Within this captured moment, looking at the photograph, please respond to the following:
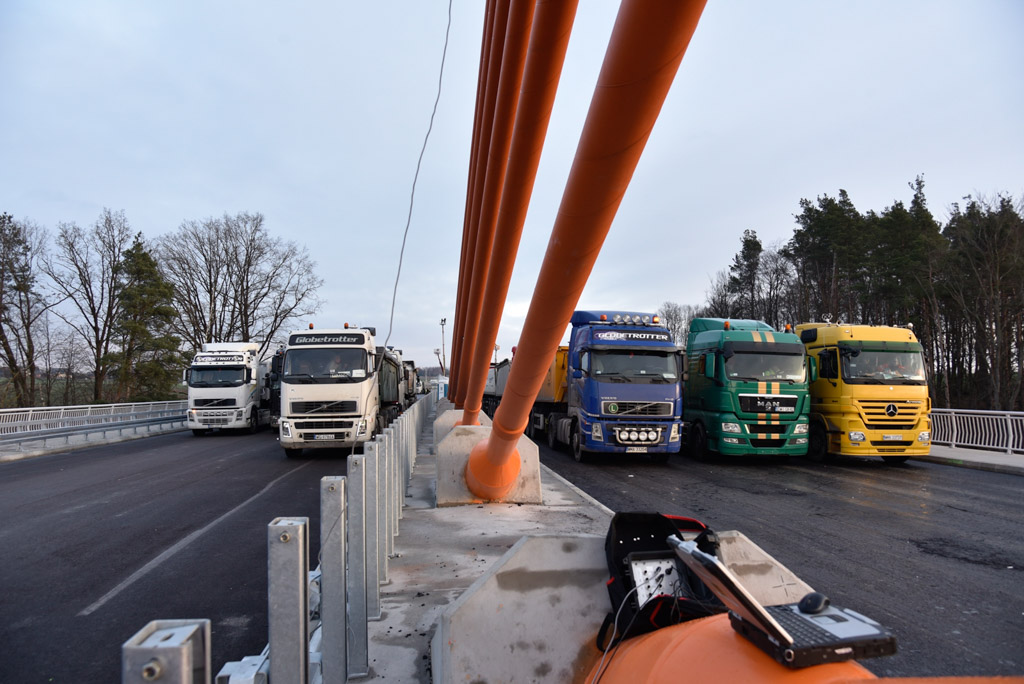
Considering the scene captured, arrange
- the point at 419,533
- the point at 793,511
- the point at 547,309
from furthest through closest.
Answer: the point at 793,511
the point at 419,533
the point at 547,309

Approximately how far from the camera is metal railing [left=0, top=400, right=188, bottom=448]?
17141mm

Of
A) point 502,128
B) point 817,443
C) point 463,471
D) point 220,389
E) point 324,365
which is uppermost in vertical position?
point 502,128

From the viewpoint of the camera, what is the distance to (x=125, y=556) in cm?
629

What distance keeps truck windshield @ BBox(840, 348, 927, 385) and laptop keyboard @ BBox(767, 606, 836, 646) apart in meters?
13.9

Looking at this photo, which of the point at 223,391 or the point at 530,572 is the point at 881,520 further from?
the point at 223,391

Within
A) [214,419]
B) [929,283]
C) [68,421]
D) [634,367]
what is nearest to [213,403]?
[214,419]

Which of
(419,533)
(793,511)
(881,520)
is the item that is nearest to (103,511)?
(419,533)

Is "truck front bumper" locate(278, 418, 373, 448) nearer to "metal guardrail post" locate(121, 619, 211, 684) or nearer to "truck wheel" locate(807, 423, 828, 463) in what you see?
"truck wheel" locate(807, 423, 828, 463)

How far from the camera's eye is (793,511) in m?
8.60

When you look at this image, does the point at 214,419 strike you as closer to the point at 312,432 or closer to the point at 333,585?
the point at 312,432

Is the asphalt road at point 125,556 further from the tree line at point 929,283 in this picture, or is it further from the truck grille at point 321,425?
the tree line at point 929,283

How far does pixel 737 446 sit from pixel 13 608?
12863 millimetres

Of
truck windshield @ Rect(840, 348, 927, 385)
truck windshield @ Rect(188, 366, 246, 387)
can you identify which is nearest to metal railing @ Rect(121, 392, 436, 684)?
truck windshield @ Rect(840, 348, 927, 385)

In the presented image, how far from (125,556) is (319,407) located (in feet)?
26.2
